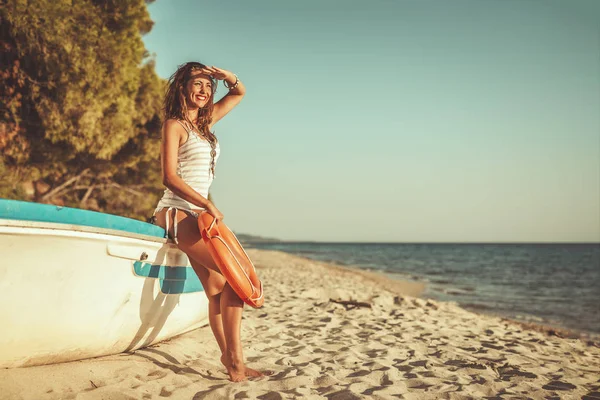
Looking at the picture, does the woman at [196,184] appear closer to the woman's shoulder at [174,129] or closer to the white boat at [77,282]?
the woman's shoulder at [174,129]

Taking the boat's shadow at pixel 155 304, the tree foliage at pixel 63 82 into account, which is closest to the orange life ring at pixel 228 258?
the boat's shadow at pixel 155 304

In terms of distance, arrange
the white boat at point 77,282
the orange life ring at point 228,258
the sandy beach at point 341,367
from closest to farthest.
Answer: the white boat at point 77,282, the sandy beach at point 341,367, the orange life ring at point 228,258

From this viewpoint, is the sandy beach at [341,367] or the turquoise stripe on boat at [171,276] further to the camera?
the turquoise stripe on boat at [171,276]

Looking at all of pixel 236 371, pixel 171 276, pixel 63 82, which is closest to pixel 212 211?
pixel 171 276

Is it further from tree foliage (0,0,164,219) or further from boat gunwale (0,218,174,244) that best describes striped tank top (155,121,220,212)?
tree foliage (0,0,164,219)

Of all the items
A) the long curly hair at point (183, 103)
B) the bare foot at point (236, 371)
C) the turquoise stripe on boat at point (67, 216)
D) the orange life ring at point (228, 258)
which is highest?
the long curly hair at point (183, 103)

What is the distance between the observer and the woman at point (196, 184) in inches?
113

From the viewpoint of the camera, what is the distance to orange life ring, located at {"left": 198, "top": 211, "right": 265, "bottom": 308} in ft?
9.12

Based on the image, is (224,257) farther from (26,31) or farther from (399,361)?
(26,31)

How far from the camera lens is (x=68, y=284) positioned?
2.57m

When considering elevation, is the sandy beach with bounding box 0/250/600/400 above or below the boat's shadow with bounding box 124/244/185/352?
below

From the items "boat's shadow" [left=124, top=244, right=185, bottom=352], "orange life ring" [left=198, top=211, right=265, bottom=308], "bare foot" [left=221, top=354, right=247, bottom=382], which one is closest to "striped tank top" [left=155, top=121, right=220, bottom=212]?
"orange life ring" [left=198, top=211, right=265, bottom=308]

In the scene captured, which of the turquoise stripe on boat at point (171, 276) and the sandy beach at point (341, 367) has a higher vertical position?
the turquoise stripe on boat at point (171, 276)

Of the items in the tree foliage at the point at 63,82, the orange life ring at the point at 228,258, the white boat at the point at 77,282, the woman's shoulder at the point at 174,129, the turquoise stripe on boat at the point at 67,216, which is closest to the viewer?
the turquoise stripe on boat at the point at 67,216
